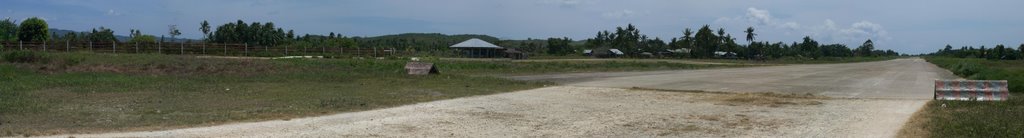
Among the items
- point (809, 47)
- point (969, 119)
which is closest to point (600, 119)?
point (969, 119)

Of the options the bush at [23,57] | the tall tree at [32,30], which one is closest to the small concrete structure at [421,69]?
the bush at [23,57]

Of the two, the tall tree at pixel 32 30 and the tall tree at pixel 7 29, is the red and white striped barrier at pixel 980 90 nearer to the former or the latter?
the tall tree at pixel 32 30

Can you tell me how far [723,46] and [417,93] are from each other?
137777 mm

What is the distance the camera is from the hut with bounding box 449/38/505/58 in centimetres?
9062

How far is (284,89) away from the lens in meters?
24.7

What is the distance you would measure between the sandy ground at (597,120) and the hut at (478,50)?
68934 millimetres

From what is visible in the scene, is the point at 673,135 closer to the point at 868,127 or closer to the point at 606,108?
the point at 868,127

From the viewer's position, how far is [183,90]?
2312 cm

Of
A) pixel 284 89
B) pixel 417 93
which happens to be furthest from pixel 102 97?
pixel 417 93

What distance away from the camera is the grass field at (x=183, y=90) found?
14.0 meters

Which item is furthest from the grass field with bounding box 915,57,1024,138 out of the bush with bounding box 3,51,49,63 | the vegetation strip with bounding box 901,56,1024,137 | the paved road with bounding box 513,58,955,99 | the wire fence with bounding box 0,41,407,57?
the wire fence with bounding box 0,41,407,57

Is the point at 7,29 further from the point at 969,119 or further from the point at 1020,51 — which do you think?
the point at 1020,51

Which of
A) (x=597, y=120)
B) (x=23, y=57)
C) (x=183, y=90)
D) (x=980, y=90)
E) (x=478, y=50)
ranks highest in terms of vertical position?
(x=478, y=50)

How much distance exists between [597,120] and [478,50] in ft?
253
